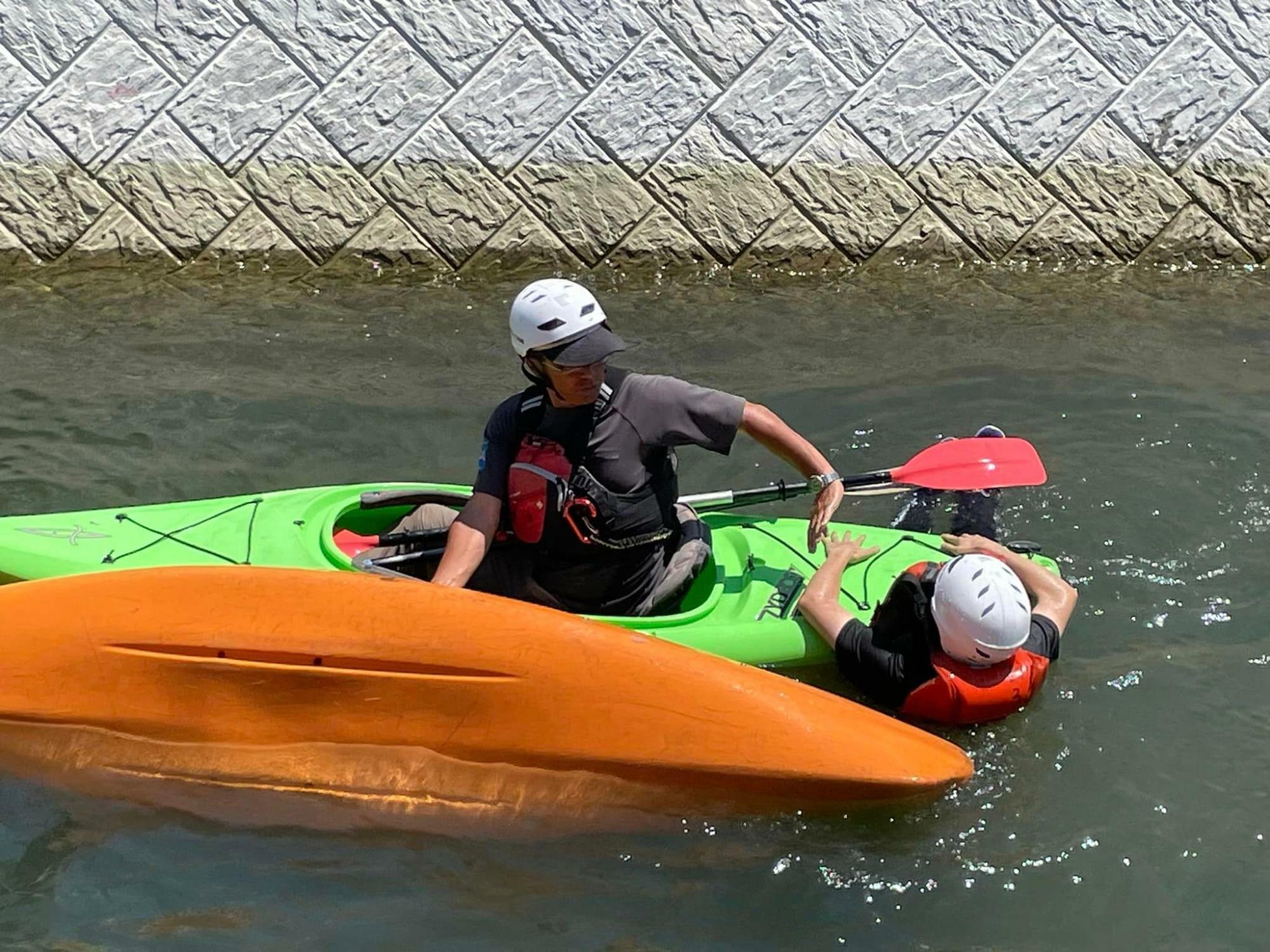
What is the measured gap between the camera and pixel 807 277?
7.99 m

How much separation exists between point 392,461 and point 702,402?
2055 millimetres

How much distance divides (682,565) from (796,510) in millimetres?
1240

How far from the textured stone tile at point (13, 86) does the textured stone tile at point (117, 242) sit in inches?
25.5

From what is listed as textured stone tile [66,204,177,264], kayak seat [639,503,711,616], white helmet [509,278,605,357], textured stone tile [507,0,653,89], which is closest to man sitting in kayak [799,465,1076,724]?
kayak seat [639,503,711,616]

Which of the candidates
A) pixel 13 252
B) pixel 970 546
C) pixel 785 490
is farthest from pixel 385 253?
pixel 970 546

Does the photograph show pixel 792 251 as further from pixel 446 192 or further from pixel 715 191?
pixel 446 192

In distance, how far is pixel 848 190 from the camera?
7.96m

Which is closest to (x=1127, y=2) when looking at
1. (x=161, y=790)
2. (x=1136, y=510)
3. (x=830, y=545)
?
(x=1136, y=510)

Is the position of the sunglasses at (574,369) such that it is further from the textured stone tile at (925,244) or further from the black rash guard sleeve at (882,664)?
the textured stone tile at (925,244)

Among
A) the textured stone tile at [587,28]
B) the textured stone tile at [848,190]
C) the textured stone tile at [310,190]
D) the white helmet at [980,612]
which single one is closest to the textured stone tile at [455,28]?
the textured stone tile at [587,28]

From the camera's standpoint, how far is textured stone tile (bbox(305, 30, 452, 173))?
302 inches

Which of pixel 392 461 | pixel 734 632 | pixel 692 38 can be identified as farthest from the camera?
pixel 692 38

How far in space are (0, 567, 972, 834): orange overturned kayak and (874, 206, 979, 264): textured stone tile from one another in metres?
4.35

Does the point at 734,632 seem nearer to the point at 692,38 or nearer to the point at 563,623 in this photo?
the point at 563,623
